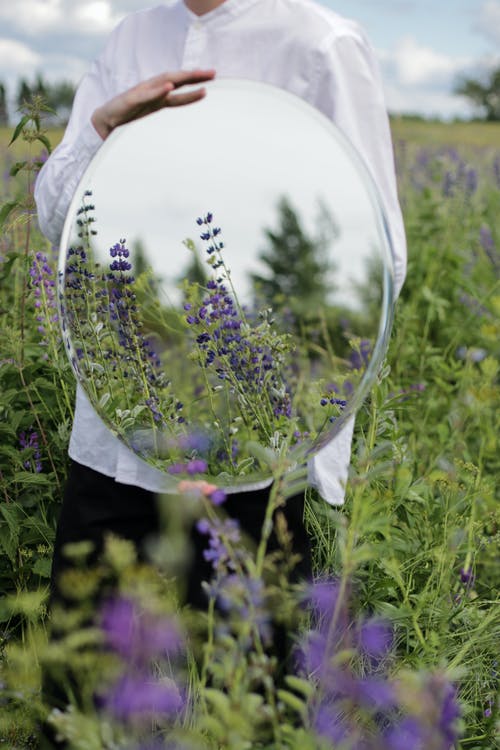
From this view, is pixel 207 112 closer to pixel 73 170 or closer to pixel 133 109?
pixel 133 109

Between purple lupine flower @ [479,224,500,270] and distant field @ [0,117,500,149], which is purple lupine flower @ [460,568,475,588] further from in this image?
purple lupine flower @ [479,224,500,270]

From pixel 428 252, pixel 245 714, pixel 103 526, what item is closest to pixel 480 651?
pixel 103 526

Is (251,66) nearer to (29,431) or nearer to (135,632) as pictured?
(135,632)

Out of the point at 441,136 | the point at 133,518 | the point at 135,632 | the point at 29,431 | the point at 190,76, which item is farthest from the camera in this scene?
the point at 441,136

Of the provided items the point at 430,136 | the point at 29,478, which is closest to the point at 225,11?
the point at 29,478

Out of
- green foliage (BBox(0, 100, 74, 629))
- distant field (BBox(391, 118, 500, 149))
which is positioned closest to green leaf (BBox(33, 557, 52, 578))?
green foliage (BBox(0, 100, 74, 629))

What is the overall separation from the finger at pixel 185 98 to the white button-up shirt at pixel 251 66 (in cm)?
10

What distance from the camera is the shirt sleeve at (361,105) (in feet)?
5.39

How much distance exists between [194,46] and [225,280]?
1.47ft

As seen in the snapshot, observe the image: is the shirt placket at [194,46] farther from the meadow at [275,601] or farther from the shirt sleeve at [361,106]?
the meadow at [275,601]

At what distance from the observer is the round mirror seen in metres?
1.56

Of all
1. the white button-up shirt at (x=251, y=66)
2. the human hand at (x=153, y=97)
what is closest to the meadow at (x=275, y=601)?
the white button-up shirt at (x=251, y=66)

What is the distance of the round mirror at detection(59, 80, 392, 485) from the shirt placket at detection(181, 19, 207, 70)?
132 millimetres

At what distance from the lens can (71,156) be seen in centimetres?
175
